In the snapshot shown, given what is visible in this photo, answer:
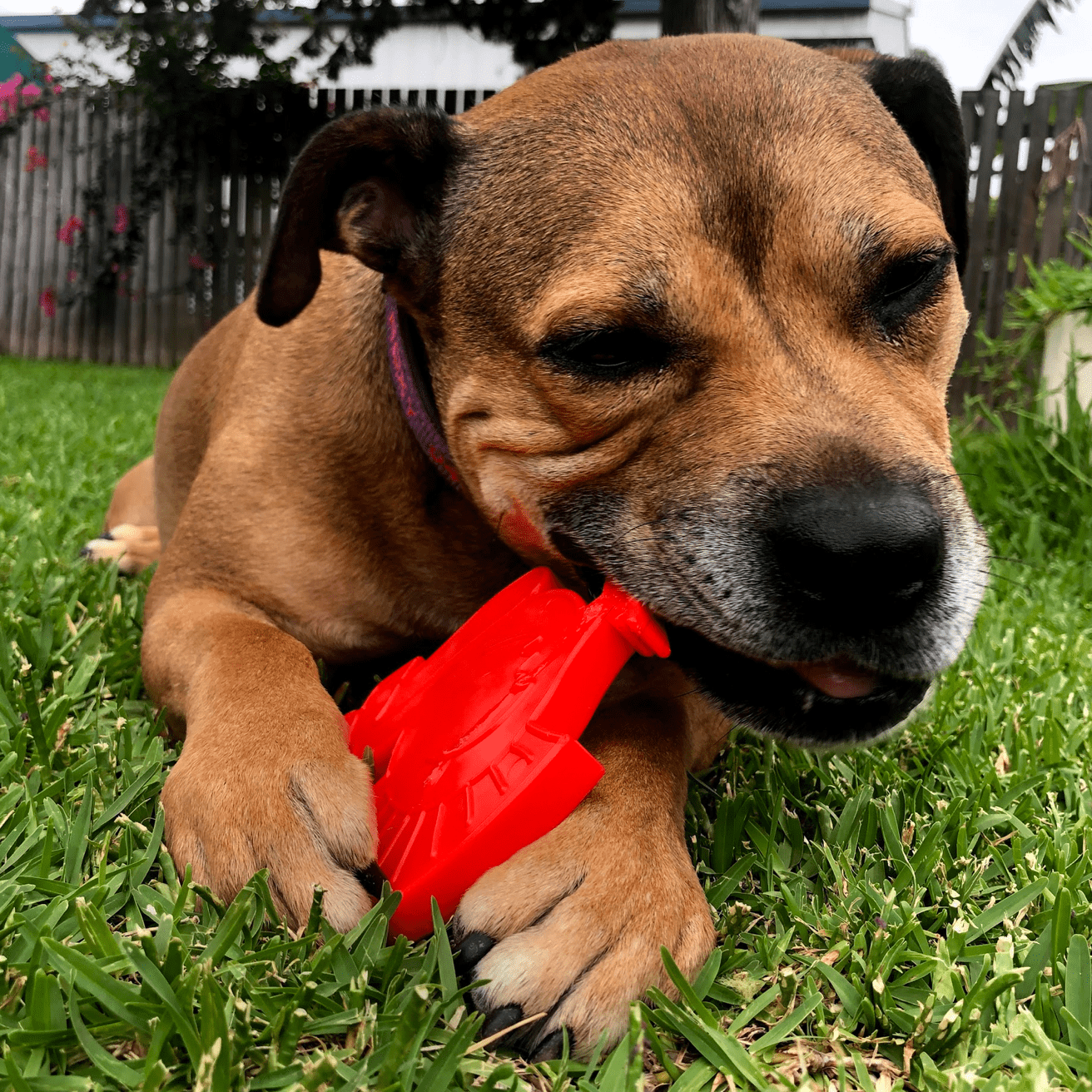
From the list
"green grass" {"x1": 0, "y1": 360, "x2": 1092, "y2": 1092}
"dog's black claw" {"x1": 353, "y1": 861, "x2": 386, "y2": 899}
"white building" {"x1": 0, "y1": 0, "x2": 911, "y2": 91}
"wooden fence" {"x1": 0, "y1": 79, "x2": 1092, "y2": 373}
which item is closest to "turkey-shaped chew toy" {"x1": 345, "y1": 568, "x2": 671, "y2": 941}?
"dog's black claw" {"x1": 353, "y1": 861, "x2": 386, "y2": 899}

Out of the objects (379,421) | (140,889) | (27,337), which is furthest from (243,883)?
(27,337)

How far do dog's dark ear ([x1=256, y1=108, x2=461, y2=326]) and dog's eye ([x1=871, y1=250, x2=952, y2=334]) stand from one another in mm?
1042

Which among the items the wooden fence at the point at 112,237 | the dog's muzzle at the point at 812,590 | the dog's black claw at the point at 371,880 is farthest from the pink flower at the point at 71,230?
the dog's black claw at the point at 371,880

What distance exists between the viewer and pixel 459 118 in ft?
9.01

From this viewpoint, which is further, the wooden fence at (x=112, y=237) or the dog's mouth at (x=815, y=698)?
the wooden fence at (x=112, y=237)

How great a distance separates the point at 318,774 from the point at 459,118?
176cm

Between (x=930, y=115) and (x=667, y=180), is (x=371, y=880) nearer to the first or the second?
(x=667, y=180)

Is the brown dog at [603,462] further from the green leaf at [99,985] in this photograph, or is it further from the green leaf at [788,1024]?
the green leaf at [99,985]

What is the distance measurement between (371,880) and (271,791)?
0.23m

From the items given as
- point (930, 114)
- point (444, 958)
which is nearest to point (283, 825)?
point (444, 958)

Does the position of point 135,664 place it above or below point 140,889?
below

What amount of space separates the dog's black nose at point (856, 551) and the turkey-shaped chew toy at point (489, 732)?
35 centimetres

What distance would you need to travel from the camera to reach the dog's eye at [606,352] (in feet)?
6.98

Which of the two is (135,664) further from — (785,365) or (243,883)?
(785,365)
